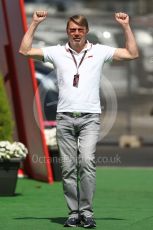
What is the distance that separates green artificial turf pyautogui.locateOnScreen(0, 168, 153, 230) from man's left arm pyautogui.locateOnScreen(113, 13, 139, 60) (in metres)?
1.55

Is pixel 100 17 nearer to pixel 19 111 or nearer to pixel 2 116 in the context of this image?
pixel 19 111

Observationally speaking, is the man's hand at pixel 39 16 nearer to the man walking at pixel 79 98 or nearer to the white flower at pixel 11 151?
the man walking at pixel 79 98

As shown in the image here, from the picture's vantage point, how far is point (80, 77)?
10.6 metres

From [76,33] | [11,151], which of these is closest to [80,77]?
[76,33]

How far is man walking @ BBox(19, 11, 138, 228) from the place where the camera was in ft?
34.9

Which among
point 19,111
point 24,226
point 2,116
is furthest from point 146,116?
point 24,226

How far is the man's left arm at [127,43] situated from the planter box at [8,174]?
119 inches

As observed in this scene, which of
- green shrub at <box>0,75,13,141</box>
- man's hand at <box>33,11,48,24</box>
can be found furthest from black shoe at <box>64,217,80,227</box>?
green shrub at <box>0,75,13,141</box>

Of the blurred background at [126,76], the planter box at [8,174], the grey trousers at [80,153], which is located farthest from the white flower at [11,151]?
the blurred background at [126,76]

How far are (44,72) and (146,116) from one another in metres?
3.84

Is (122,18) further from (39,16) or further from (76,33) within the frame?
(39,16)

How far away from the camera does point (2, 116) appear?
47.0 feet

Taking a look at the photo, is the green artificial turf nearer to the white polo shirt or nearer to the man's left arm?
the white polo shirt

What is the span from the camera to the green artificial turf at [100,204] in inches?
433
